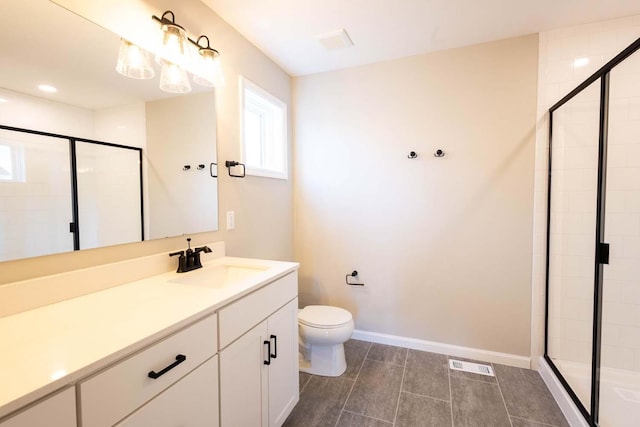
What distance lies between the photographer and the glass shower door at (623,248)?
170 cm

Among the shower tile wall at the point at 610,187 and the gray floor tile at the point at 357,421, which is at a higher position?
the shower tile wall at the point at 610,187

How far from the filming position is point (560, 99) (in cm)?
202

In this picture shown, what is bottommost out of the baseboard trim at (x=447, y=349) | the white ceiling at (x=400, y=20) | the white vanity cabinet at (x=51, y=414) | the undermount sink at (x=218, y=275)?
the baseboard trim at (x=447, y=349)

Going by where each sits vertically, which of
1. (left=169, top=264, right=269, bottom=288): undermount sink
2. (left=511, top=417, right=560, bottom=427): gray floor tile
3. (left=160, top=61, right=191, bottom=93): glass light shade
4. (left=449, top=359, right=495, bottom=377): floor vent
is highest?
(left=160, top=61, right=191, bottom=93): glass light shade

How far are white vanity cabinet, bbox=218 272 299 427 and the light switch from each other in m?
0.61

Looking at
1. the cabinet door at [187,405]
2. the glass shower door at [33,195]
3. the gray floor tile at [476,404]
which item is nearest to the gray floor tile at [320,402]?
the gray floor tile at [476,404]

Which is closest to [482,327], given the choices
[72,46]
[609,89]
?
[609,89]

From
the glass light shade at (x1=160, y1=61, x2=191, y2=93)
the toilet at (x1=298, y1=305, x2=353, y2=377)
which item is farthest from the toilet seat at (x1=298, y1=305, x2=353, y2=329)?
the glass light shade at (x1=160, y1=61, x2=191, y2=93)

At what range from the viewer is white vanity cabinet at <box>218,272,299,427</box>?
112 cm

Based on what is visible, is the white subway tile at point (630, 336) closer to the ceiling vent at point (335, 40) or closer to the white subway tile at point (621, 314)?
the white subway tile at point (621, 314)

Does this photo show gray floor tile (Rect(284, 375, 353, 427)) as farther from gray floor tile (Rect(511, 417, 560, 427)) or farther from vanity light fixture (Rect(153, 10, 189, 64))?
vanity light fixture (Rect(153, 10, 189, 64))

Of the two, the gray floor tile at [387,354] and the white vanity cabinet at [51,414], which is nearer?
the white vanity cabinet at [51,414]

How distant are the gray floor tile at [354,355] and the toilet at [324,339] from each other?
0.17 ft

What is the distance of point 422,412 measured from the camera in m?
1.71
